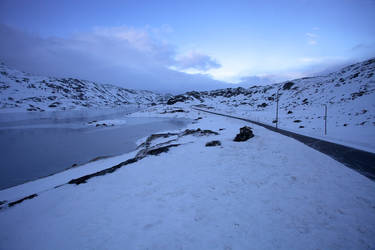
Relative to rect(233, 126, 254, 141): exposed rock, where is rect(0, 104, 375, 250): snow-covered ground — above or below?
below

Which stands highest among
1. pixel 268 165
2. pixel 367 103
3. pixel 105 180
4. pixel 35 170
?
pixel 367 103

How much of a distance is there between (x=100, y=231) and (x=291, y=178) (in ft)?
24.4

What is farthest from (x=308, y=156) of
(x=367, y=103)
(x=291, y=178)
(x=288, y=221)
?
(x=367, y=103)

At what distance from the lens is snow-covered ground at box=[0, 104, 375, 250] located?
3809mm

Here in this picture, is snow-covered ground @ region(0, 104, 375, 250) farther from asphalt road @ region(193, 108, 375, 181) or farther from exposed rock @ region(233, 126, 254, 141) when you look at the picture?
exposed rock @ region(233, 126, 254, 141)

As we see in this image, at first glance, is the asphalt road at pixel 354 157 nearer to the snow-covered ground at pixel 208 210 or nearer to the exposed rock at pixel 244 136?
the snow-covered ground at pixel 208 210

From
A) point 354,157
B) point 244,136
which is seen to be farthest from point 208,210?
point 244,136

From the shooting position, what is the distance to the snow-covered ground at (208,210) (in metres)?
3.81

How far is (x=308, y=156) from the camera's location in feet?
30.9

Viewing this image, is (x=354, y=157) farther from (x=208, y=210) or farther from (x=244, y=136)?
(x=208, y=210)

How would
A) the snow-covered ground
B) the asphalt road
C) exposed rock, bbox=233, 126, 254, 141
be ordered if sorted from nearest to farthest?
the snow-covered ground
the asphalt road
exposed rock, bbox=233, 126, 254, 141

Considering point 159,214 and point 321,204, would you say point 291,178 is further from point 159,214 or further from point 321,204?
point 159,214

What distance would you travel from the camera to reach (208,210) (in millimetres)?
4879

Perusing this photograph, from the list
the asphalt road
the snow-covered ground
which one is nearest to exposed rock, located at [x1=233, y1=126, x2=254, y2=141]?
the asphalt road
